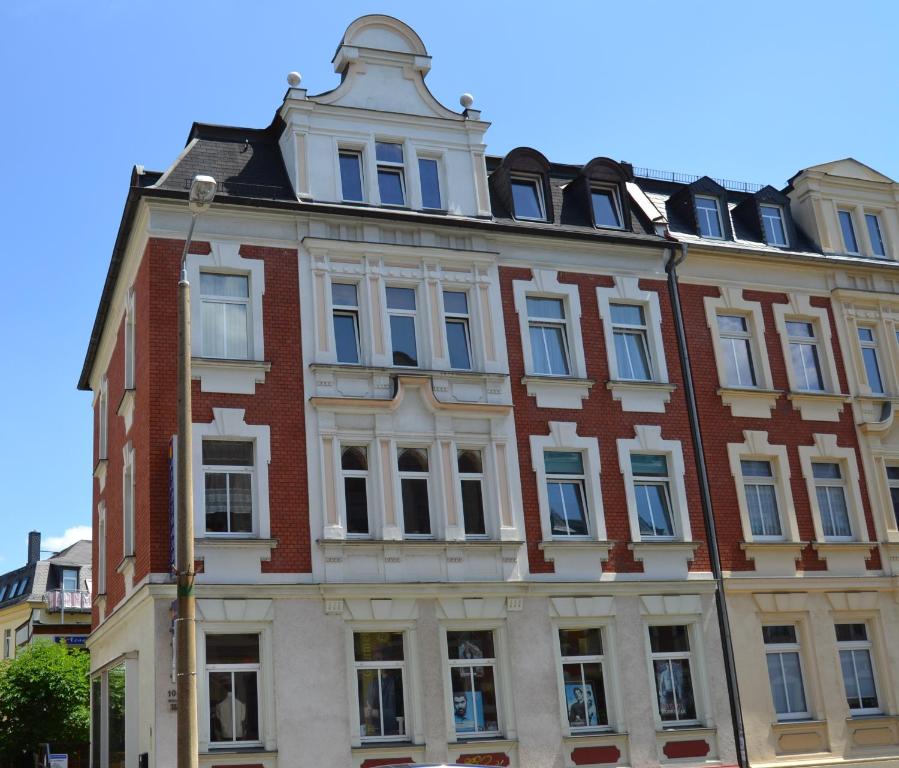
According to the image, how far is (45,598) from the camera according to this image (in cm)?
7019

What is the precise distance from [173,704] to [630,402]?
11598mm

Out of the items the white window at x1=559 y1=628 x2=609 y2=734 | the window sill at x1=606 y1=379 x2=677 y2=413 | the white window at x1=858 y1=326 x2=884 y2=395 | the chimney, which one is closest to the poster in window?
the white window at x1=559 y1=628 x2=609 y2=734

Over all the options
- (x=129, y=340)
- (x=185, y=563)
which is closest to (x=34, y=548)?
(x=129, y=340)

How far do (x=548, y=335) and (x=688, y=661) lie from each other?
756cm

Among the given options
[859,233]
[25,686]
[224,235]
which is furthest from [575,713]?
[25,686]

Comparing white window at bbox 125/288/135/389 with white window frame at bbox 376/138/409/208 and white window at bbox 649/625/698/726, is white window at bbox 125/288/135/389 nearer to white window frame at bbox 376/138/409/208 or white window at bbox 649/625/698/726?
white window frame at bbox 376/138/409/208

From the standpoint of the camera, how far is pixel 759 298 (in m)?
27.1

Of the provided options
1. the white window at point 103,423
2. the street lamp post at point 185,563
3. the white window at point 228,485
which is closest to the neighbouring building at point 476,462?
the white window at point 228,485

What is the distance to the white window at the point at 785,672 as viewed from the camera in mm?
23969

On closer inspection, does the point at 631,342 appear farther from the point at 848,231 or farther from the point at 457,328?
the point at 848,231

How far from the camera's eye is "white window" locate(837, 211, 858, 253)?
2906 centimetres

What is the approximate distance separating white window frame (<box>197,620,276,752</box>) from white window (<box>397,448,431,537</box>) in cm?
338

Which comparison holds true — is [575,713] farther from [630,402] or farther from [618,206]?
[618,206]

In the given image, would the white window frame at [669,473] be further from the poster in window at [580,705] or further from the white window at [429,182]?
the white window at [429,182]
